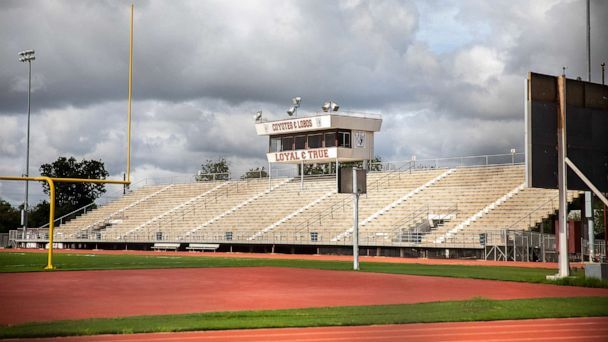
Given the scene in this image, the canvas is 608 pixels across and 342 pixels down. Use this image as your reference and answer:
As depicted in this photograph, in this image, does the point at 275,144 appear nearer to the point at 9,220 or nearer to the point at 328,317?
the point at 9,220

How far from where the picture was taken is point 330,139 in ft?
185

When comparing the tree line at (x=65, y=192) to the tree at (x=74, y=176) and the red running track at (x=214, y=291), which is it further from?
the red running track at (x=214, y=291)

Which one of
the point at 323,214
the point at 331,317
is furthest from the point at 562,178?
the point at 323,214

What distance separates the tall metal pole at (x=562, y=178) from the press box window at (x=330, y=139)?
3444 centimetres

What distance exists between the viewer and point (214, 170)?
10412 cm

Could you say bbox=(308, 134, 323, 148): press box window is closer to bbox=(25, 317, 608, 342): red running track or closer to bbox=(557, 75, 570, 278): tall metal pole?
bbox=(557, 75, 570, 278): tall metal pole

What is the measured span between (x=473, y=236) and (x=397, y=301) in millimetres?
24580

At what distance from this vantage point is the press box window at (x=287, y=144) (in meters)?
59.6

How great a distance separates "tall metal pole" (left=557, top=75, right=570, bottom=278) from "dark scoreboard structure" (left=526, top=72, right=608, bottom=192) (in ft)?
0.37

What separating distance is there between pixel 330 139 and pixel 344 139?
100 centimetres

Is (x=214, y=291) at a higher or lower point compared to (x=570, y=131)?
lower

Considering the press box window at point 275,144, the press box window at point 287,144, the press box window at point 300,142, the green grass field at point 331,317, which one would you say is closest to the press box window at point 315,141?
the press box window at point 300,142

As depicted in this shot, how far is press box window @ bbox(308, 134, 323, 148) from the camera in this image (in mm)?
57091

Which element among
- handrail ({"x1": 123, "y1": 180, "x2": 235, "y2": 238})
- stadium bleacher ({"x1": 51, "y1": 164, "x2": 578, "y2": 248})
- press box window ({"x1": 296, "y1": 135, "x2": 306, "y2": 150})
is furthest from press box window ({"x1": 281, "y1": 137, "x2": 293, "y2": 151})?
handrail ({"x1": 123, "y1": 180, "x2": 235, "y2": 238})
